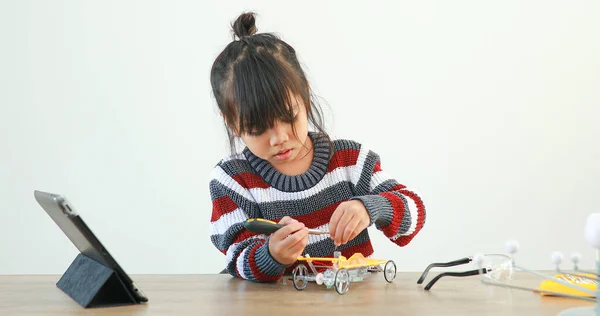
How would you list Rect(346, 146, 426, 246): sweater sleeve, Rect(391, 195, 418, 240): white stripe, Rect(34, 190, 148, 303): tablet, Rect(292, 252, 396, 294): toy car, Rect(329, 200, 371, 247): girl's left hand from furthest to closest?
Rect(391, 195, 418, 240): white stripe < Rect(346, 146, 426, 246): sweater sleeve < Rect(329, 200, 371, 247): girl's left hand < Rect(292, 252, 396, 294): toy car < Rect(34, 190, 148, 303): tablet

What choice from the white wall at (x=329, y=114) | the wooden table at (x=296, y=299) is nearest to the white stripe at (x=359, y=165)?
the wooden table at (x=296, y=299)

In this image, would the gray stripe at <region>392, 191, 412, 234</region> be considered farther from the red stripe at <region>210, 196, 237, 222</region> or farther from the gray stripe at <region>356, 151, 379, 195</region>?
the red stripe at <region>210, 196, 237, 222</region>

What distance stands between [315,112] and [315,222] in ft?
0.84

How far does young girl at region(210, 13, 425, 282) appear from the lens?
1207 mm

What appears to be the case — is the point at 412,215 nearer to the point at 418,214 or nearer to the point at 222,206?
the point at 418,214

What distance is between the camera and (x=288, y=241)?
113cm

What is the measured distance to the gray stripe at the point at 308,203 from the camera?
4.83 feet

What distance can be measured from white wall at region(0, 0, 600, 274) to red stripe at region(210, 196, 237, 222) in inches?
51.9

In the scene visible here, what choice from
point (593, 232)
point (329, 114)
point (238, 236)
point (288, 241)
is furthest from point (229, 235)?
point (329, 114)

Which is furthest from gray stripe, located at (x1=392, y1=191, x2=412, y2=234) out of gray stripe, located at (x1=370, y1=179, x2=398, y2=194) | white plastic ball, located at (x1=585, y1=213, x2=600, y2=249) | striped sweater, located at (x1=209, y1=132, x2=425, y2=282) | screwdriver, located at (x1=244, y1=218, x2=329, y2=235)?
white plastic ball, located at (x1=585, y1=213, x2=600, y2=249)

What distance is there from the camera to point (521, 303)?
3.04 ft

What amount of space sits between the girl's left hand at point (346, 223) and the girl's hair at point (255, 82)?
0.23 metres

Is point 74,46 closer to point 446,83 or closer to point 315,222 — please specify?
point 446,83

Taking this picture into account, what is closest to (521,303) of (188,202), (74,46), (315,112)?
(315,112)
